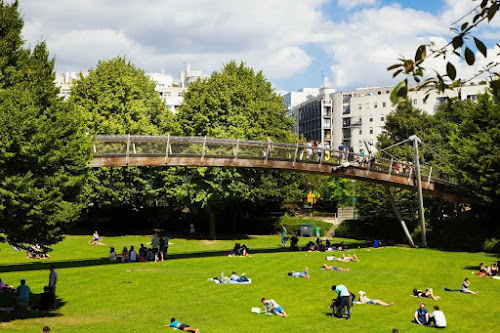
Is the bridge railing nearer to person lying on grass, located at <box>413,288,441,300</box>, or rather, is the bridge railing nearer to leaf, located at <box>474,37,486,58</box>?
person lying on grass, located at <box>413,288,441,300</box>

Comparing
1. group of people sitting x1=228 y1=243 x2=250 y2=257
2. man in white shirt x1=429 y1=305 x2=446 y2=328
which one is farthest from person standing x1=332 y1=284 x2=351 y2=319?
group of people sitting x1=228 y1=243 x2=250 y2=257

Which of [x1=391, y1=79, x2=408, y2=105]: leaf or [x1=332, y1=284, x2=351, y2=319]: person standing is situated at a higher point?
[x1=391, y1=79, x2=408, y2=105]: leaf

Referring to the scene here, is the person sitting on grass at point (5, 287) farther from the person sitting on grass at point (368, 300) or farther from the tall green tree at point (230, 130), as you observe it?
the tall green tree at point (230, 130)

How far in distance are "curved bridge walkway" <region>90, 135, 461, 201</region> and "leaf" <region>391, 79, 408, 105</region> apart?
33569mm

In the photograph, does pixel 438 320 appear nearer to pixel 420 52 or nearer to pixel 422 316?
pixel 422 316

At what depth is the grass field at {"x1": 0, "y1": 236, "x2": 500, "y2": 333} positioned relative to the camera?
26.1 m

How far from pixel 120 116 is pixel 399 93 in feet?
216

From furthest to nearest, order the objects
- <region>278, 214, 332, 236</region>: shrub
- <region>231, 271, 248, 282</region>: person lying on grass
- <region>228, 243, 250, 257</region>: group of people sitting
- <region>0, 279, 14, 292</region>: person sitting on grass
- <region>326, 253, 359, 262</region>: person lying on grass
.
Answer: <region>278, 214, 332, 236</region>: shrub, <region>228, 243, 250, 257</region>: group of people sitting, <region>326, 253, 359, 262</region>: person lying on grass, <region>231, 271, 248, 282</region>: person lying on grass, <region>0, 279, 14, 292</region>: person sitting on grass

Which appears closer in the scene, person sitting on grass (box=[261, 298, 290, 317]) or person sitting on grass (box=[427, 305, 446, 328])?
person sitting on grass (box=[427, 305, 446, 328])

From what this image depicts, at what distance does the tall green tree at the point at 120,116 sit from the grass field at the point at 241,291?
13757 millimetres

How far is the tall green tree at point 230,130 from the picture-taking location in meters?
64.2

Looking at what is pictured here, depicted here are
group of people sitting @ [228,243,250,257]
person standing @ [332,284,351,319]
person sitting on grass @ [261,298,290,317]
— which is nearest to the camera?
person standing @ [332,284,351,319]

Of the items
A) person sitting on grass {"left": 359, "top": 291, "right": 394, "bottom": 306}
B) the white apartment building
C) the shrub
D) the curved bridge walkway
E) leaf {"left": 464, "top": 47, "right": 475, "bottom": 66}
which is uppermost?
the white apartment building

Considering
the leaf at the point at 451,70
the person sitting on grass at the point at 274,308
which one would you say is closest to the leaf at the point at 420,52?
the leaf at the point at 451,70
